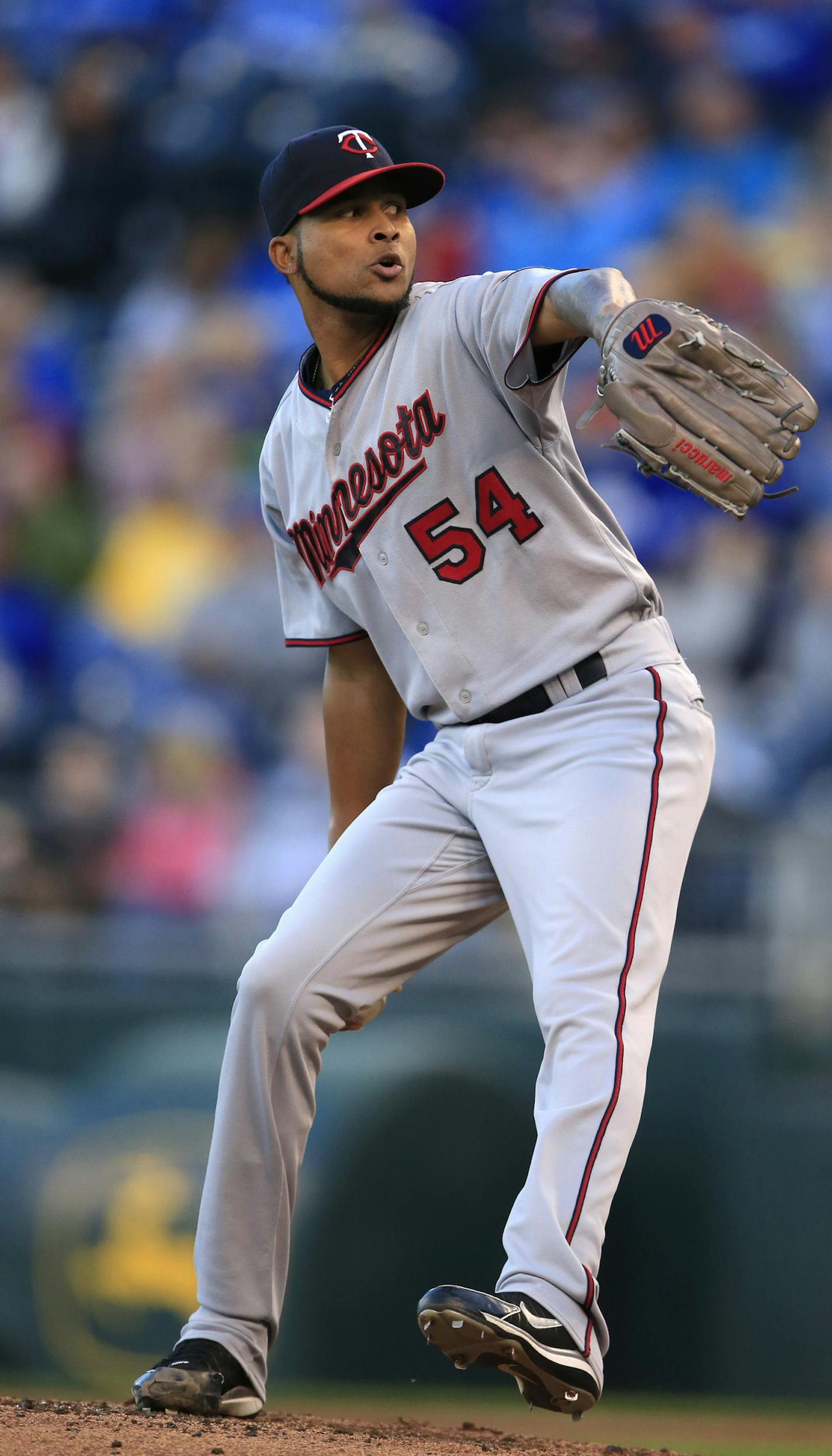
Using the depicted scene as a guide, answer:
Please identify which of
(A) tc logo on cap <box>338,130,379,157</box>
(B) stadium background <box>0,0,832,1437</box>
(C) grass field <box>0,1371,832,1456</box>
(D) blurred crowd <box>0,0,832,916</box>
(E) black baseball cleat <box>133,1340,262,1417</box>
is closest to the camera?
(E) black baseball cleat <box>133,1340,262,1417</box>

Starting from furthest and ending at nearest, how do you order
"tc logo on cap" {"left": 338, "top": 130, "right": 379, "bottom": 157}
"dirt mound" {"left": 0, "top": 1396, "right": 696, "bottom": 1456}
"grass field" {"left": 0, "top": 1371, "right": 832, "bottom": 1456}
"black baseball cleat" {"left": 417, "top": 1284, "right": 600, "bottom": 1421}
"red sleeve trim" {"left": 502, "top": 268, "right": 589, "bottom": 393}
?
1. "grass field" {"left": 0, "top": 1371, "right": 832, "bottom": 1456}
2. "tc logo on cap" {"left": 338, "top": 130, "right": 379, "bottom": 157}
3. "red sleeve trim" {"left": 502, "top": 268, "right": 589, "bottom": 393}
4. "dirt mound" {"left": 0, "top": 1396, "right": 696, "bottom": 1456}
5. "black baseball cleat" {"left": 417, "top": 1284, "right": 600, "bottom": 1421}

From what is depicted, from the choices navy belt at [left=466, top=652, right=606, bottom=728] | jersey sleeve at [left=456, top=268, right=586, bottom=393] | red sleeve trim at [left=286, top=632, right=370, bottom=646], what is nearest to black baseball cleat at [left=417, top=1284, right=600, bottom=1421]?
navy belt at [left=466, top=652, right=606, bottom=728]

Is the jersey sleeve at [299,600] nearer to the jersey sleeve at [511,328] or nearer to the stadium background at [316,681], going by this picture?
the jersey sleeve at [511,328]

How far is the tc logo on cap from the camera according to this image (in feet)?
8.87

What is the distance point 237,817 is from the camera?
617 centimetres

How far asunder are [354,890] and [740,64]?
6.15 metres

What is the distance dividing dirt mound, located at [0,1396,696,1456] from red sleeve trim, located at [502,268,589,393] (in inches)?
59.6

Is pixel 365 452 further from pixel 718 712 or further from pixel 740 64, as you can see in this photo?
pixel 740 64

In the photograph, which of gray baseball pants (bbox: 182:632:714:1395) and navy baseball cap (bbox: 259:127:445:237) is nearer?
gray baseball pants (bbox: 182:632:714:1395)

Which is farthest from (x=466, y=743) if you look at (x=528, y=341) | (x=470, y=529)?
(x=528, y=341)

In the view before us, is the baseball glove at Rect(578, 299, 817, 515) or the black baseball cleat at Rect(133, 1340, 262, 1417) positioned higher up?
the baseball glove at Rect(578, 299, 817, 515)

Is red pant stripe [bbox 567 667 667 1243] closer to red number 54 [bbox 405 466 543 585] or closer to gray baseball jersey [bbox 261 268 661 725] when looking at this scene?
gray baseball jersey [bbox 261 268 661 725]

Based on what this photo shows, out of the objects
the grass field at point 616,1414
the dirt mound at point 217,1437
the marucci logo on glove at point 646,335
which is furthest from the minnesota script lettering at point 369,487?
the grass field at point 616,1414

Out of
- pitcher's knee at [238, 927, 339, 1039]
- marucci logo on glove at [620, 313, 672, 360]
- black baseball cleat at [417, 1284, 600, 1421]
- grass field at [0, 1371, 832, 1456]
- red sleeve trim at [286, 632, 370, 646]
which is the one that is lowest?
grass field at [0, 1371, 832, 1456]
